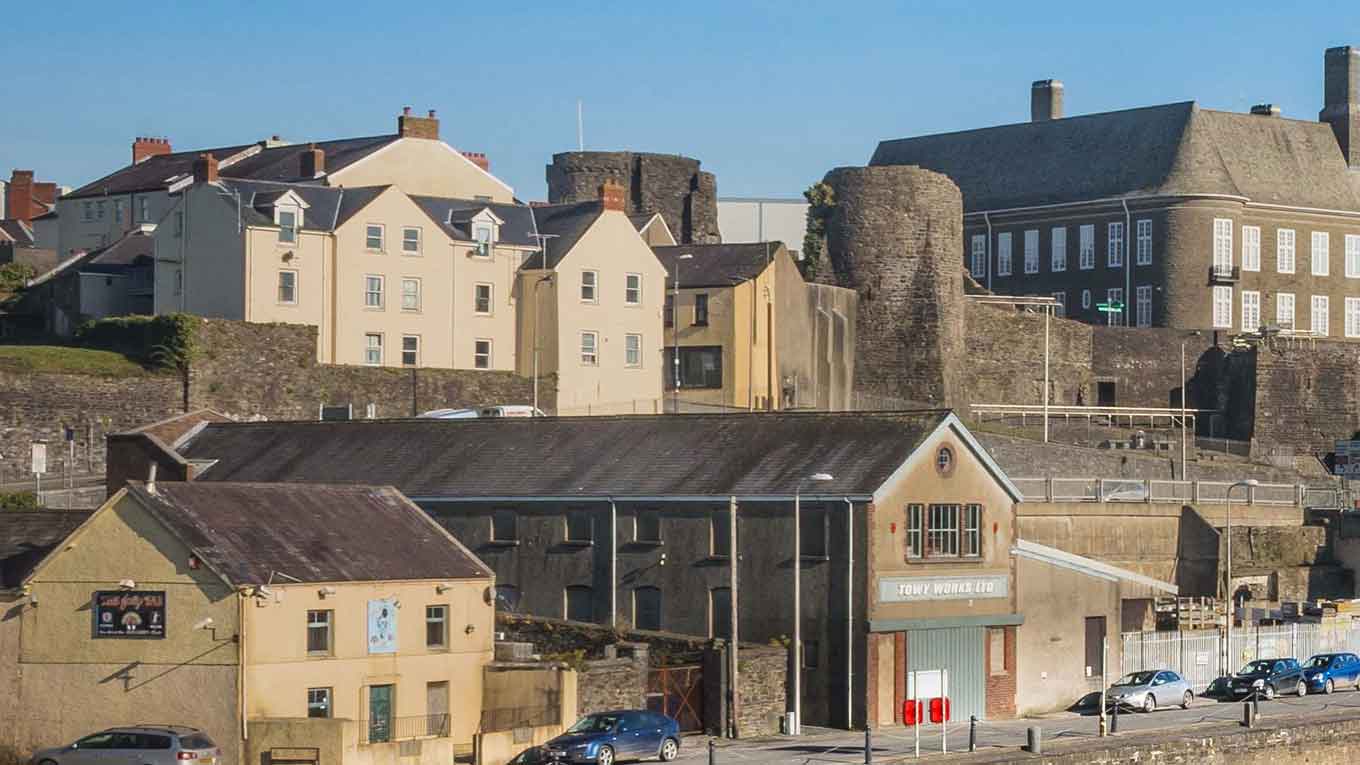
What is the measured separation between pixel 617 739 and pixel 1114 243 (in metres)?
71.4

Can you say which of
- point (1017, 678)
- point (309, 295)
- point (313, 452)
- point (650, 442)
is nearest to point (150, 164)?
point (309, 295)

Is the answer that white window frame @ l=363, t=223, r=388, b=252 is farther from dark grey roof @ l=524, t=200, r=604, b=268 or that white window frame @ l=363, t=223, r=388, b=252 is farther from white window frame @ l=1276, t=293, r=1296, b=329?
white window frame @ l=1276, t=293, r=1296, b=329

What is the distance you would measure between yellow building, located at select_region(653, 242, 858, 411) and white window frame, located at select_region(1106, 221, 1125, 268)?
2651cm

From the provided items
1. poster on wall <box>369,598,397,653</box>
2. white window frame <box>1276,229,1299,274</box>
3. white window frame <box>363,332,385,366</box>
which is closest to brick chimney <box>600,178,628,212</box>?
white window frame <box>363,332,385,366</box>

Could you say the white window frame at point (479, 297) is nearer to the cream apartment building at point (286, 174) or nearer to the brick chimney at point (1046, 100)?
the cream apartment building at point (286, 174)

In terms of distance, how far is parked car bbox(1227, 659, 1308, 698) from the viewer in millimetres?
56531

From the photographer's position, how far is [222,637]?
1656 inches

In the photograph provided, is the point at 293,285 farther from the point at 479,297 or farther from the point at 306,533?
the point at 306,533

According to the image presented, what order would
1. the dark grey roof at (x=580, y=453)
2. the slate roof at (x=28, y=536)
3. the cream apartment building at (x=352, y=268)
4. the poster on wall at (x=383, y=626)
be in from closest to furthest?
the poster on wall at (x=383, y=626), the slate roof at (x=28, y=536), the dark grey roof at (x=580, y=453), the cream apartment building at (x=352, y=268)

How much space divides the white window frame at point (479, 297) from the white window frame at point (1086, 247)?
38.1 metres

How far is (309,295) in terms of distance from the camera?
76.1 m

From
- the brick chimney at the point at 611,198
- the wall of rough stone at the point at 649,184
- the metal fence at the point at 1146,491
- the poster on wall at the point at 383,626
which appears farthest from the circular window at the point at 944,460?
the wall of rough stone at the point at 649,184

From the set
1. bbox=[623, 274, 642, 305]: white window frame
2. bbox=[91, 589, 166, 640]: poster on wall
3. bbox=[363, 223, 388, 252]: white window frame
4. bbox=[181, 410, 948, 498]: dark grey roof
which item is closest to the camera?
bbox=[91, 589, 166, 640]: poster on wall

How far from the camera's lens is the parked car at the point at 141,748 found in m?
39.0
